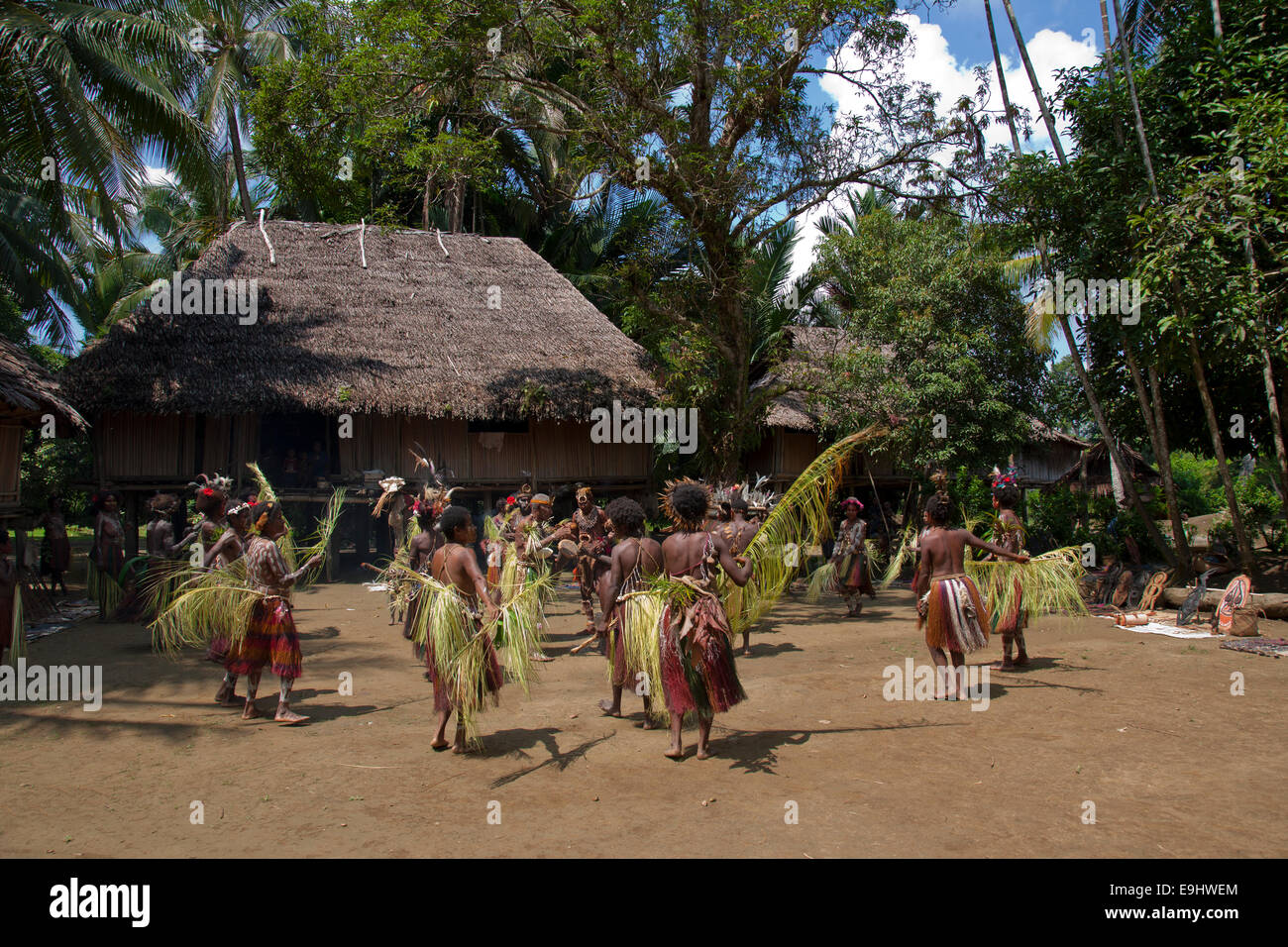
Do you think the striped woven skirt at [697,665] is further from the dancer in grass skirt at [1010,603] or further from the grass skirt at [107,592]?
the grass skirt at [107,592]

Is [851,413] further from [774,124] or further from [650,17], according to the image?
[650,17]

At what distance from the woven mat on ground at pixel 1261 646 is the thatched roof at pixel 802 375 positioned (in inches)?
256

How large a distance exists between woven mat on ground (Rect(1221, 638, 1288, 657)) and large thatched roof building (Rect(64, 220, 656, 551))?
10.7m

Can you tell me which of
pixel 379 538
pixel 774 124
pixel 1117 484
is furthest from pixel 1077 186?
pixel 379 538

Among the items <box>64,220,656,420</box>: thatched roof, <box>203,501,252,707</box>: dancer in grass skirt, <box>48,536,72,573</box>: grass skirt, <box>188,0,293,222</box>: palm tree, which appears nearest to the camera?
<box>203,501,252,707</box>: dancer in grass skirt

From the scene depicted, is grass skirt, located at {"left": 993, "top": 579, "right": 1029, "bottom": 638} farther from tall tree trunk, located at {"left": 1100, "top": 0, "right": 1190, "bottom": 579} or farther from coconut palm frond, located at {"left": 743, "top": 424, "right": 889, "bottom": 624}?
tall tree trunk, located at {"left": 1100, "top": 0, "right": 1190, "bottom": 579}

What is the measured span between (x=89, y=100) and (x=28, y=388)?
163 inches

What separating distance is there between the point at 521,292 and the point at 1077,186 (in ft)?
37.8

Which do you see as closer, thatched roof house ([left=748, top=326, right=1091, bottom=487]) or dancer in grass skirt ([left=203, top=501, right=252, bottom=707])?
dancer in grass skirt ([left=203, top=501, right=252, bottom=707])

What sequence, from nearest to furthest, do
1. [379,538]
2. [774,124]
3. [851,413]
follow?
[774,124], [851,413], [379,538]

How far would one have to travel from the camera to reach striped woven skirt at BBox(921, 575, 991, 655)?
646 cm

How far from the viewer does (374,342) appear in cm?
1641

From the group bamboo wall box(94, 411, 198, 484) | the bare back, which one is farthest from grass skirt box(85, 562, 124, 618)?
the bare back

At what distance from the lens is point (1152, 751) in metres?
5.29
